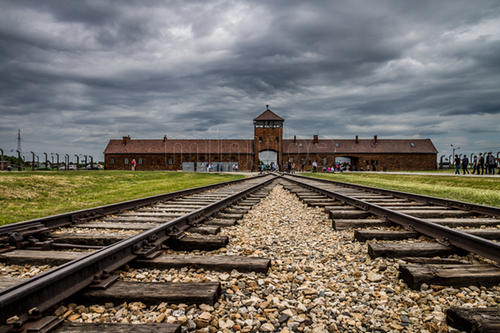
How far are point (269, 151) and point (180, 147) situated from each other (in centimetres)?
1788

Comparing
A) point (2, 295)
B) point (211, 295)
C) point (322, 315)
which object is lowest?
point (322, 315)

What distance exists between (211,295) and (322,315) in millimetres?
773

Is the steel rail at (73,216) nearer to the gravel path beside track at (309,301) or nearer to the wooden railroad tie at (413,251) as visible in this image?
the gravel path beside track at (309,301)

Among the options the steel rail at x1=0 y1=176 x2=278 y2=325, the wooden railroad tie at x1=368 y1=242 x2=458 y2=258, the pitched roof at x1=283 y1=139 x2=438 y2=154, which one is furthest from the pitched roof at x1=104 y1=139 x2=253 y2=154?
the steel rail at x1=0 y1=176 x2=278 y2=325

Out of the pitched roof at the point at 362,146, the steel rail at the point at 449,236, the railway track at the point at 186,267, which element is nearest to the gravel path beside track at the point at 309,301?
the railway track at the point at 186,267

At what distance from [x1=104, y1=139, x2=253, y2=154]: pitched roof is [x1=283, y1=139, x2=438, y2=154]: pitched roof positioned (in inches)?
382

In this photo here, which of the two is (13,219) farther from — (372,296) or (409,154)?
(409,154)

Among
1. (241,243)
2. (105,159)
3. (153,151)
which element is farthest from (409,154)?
(241,243)

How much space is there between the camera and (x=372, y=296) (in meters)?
2.42

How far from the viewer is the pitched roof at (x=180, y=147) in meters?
61.2

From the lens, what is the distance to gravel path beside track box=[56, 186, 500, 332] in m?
1.98

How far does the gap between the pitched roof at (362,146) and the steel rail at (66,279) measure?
60.8m

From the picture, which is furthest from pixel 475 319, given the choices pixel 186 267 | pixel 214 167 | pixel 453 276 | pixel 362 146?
pixel 362 146

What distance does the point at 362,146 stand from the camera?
6406 cm
